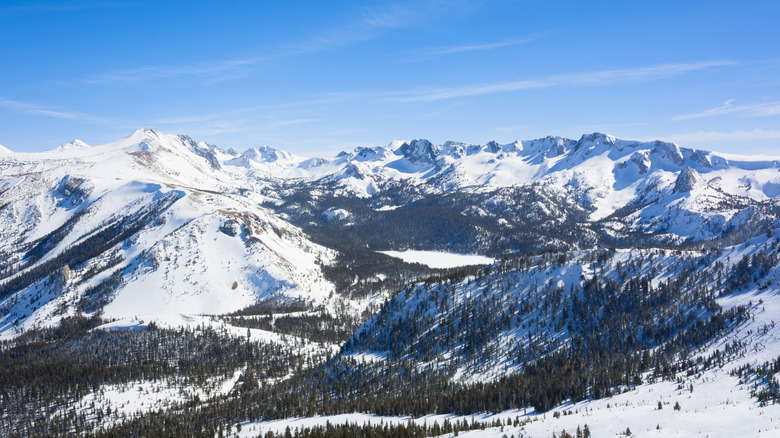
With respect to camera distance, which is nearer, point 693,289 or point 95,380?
point 693,289

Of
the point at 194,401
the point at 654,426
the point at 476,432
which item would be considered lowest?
the point at 194,401

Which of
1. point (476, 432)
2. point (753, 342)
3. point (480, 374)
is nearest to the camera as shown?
point (476, 432)

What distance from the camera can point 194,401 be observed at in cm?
17562

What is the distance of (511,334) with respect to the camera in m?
189

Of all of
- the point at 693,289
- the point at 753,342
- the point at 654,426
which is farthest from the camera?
the point at 693,289

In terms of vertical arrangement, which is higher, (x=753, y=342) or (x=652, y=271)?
(x=652, y=271)

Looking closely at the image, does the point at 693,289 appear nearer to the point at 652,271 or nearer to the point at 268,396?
the point at 652,271

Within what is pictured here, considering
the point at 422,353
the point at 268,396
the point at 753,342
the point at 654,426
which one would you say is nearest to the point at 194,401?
the point at 268,396

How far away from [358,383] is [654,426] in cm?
11760

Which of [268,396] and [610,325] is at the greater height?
[610,325]

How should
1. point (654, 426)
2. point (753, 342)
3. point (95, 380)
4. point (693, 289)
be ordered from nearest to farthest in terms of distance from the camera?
point (654, 426) < point (753, 342) < point (693, 289) < point (95, 380)

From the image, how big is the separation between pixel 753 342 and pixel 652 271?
6626 centimetres

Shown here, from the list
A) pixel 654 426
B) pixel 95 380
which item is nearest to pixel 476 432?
pixel 654 426

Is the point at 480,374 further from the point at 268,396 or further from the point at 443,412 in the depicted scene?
the point at 268,396
